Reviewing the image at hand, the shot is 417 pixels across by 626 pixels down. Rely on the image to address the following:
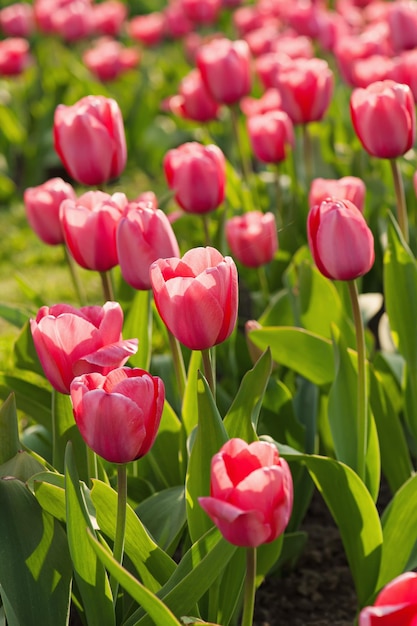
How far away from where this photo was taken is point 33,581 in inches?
55.9

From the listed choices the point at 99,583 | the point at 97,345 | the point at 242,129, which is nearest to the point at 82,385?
the point at 97,345

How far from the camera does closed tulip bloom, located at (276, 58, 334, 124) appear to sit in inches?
106

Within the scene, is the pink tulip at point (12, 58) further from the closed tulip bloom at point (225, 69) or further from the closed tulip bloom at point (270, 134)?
the closed tulip bloom at point (270, 134)

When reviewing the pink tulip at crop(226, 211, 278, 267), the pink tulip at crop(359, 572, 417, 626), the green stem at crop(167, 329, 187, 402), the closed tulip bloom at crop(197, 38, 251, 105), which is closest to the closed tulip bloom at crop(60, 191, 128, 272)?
the green stem at crop(167, 329, 187, 402)

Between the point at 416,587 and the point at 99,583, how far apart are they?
0.54 m

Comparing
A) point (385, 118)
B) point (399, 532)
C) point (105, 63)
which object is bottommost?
point (105, 63)

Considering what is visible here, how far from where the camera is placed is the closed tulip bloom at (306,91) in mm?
2701

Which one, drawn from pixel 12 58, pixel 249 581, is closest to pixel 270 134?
pixel 249 581

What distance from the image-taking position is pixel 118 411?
1.22 metres

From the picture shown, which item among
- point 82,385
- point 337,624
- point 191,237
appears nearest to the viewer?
point 82,385

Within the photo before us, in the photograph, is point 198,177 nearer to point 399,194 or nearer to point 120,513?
point 399,194

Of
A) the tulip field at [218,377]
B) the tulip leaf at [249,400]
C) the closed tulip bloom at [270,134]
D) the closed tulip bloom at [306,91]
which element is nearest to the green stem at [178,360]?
the tulip field at [218,377]

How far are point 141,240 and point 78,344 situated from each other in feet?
0.99

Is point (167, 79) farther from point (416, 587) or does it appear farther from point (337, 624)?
point (416, 587)
